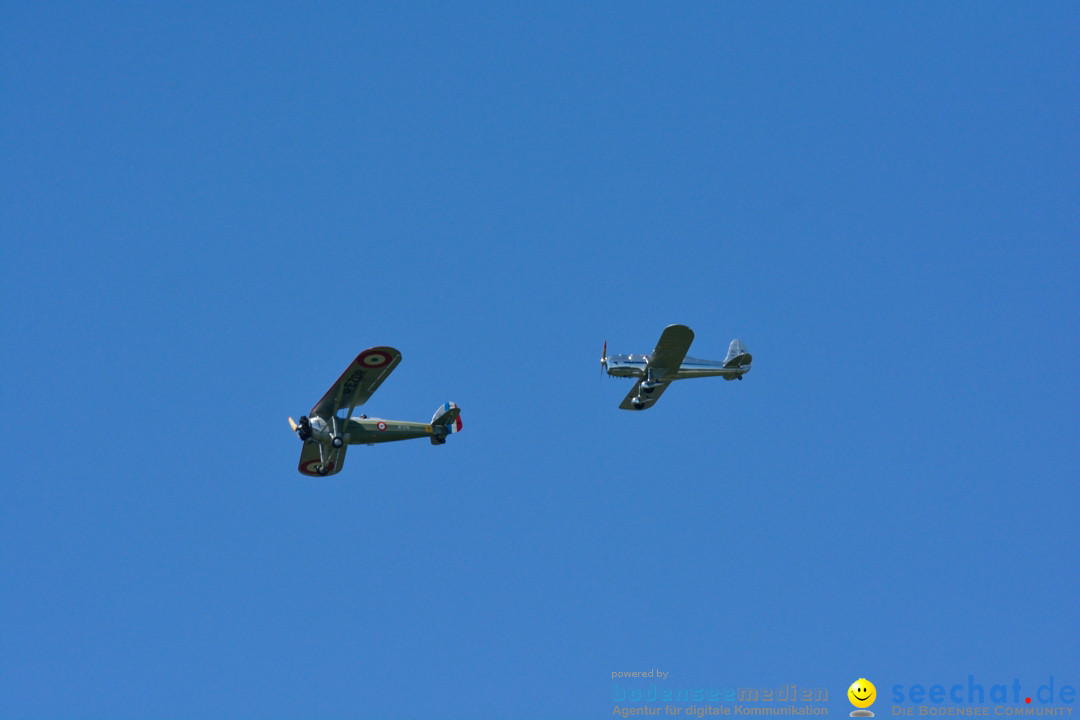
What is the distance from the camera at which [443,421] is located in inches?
1494

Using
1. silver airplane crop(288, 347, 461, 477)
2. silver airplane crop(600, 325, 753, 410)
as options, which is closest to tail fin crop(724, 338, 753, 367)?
silver airplane crop(600, 325, 753, 410)

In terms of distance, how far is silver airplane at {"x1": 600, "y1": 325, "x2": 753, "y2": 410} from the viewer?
4116 cm

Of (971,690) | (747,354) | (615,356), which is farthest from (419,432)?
(971,690)

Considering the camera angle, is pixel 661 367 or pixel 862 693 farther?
pixel 661 367

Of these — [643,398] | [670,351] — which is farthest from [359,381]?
[643,398]

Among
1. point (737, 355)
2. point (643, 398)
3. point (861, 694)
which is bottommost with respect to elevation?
point (861, 694)

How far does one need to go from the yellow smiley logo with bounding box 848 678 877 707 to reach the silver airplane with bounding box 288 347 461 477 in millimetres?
16618

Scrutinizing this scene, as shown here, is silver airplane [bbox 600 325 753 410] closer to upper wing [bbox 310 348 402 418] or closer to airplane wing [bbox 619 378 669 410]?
airplane wing [bbox 619 378 669 410]

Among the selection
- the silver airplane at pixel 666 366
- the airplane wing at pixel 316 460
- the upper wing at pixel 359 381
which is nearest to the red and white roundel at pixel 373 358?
the upper wing at pixel 359 381

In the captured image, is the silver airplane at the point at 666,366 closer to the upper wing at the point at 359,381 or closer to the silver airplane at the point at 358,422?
the silver airplane at the point at 358,422

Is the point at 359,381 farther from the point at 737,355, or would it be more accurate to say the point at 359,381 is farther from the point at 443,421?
the point at 737,355

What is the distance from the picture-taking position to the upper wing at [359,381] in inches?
1361

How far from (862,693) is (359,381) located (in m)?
20.2

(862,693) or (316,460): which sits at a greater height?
(316,460)
